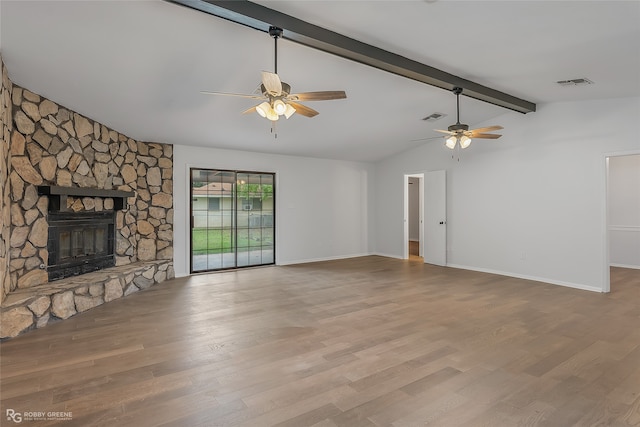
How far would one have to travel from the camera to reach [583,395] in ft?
7.80

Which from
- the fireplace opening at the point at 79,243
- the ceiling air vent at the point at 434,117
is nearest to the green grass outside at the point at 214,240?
the fireplace opening at the point at 79,243

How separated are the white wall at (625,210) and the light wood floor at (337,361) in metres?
3.34

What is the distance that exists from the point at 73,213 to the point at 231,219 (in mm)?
2870

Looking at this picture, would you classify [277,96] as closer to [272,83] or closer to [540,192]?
[272,83]

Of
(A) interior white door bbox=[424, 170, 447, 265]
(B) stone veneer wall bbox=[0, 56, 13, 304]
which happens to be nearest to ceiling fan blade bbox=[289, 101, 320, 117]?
(B) stone veneer wall bbox=[0, 56, 13, 304]

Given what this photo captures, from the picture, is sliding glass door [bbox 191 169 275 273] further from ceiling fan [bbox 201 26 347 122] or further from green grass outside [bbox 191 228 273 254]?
ceiling fan [bbox 201 26 347 122]

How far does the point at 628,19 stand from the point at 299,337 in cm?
418

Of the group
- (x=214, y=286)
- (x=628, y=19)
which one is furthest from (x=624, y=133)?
(x=214, y=286)

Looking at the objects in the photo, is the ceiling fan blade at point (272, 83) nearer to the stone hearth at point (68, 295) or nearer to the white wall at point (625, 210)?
the stone hearth at point (68, 295)

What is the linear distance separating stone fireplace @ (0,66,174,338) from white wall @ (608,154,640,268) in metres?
9.44

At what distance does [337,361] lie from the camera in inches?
113

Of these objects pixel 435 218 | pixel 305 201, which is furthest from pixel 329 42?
pixel 435 218

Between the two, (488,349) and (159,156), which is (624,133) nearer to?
(488,349)

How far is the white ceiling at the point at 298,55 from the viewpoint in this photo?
282 cm
